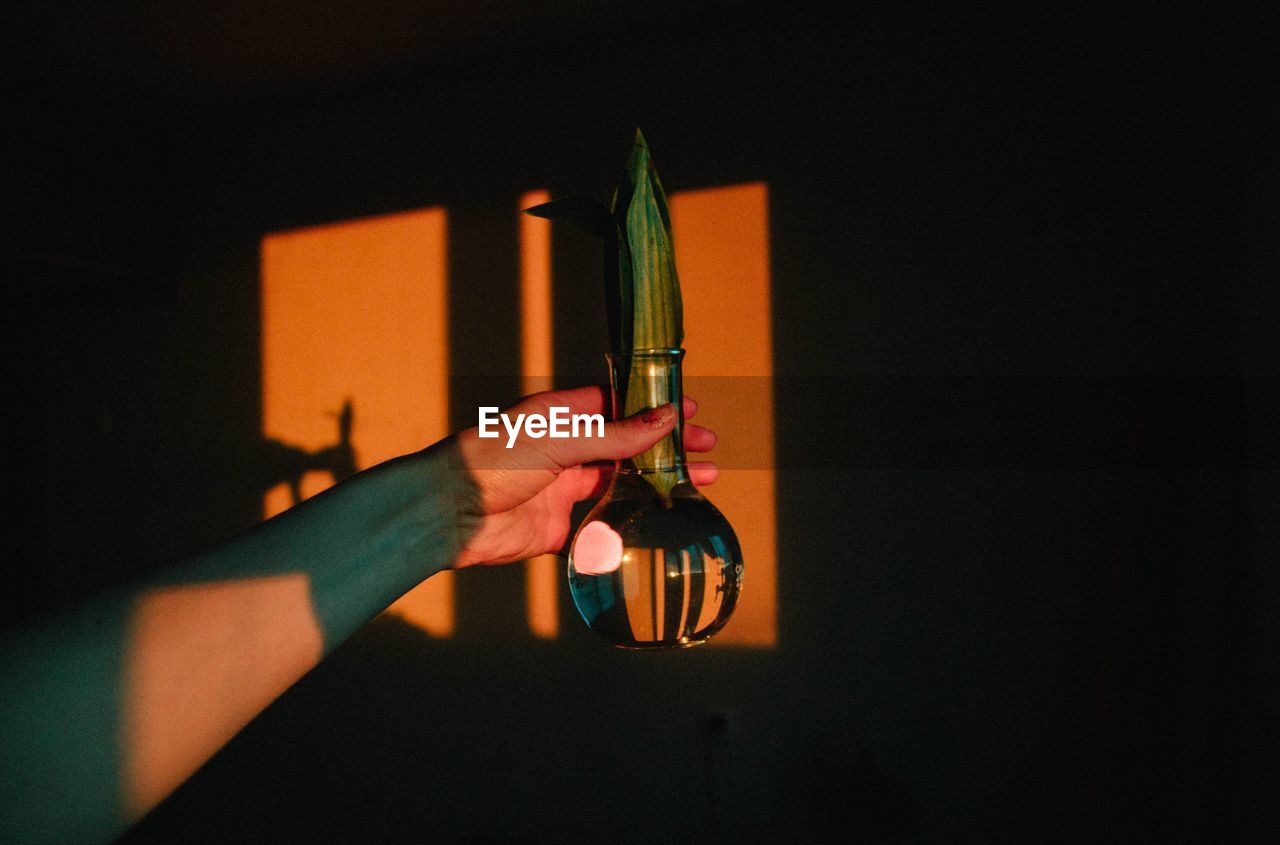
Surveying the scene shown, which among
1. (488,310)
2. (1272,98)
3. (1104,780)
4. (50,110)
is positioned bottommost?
(1104,780)

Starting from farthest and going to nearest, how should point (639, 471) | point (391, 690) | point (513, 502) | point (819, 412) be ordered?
point (391, 690) < point (819, 412) < point (513, 502) < point (639, 471)

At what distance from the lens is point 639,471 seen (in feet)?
1.95

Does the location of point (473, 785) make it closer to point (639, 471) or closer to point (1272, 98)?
point (639, 471)

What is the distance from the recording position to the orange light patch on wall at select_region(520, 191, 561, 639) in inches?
76.9

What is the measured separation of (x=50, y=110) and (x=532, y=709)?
2313mm

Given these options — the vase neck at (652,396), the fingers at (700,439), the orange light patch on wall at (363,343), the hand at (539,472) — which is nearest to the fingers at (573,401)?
the hand at (539,472)

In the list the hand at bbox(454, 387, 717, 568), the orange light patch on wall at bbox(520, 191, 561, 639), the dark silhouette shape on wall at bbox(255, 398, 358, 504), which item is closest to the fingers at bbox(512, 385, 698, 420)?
the hand at bbox(454, 387, 717, 568)

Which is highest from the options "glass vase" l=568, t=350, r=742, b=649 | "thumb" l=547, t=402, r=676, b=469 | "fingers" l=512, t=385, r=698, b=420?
"fingers" l=512, t=385, r=698, b=420

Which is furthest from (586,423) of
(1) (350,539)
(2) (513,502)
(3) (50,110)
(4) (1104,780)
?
(3) (50,110)

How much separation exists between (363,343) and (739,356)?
3.88 feet

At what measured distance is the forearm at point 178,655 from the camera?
0.59 meters

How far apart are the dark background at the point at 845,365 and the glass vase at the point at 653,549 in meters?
1.14

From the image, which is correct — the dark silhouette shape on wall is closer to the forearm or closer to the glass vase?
the forearm

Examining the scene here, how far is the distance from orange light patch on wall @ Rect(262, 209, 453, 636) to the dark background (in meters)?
0.07
